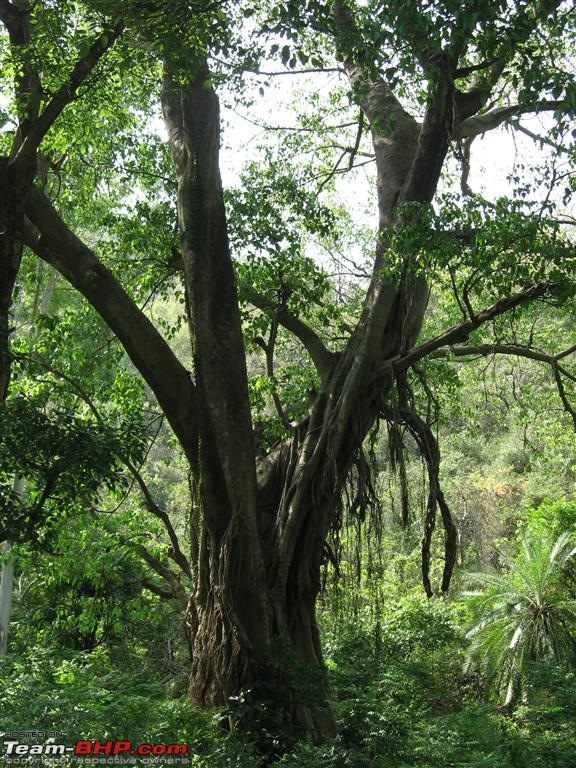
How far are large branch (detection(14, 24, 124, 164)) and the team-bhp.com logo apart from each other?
3551mm

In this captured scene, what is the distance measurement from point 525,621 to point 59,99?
1082cm

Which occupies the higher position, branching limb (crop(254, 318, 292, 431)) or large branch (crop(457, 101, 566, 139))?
large branch (crop(457, 101, 566, 139))

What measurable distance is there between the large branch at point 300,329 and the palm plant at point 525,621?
738cm

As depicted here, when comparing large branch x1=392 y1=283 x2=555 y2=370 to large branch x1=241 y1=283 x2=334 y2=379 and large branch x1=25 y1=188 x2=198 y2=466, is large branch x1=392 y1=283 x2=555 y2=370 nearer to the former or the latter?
large branch x1=241 y1=283 x2=334 y2=379

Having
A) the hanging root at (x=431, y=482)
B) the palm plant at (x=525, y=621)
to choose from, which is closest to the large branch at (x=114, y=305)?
the hanging root at (x=431, y=482)

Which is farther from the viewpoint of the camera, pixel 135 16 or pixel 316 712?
pixel 316 712

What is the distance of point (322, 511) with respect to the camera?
653cm

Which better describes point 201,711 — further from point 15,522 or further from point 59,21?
point 59,21

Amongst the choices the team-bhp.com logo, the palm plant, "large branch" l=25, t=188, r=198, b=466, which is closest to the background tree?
"large branch" l=25, t=188, r=198, b=466

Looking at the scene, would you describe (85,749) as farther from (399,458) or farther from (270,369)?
(270,369)

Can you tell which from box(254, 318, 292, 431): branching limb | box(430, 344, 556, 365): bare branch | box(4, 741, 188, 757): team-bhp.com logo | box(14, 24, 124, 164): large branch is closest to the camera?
box(4, 741, 188, 757): team-bhp.com logo

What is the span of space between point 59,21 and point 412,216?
296 cm

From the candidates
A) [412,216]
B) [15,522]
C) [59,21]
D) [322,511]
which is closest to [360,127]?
[412,216]

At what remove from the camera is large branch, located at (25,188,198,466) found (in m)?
6.19
